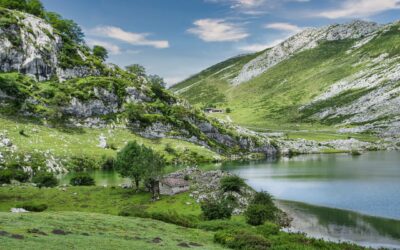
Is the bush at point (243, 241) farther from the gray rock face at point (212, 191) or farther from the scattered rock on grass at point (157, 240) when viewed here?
the gray rock face at point (212, 191)

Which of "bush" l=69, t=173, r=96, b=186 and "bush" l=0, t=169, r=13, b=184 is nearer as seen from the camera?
"bush" l=0, t=169, r=13, b=184

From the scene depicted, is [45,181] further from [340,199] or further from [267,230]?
[340,199]

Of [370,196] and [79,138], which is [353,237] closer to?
[370,196]

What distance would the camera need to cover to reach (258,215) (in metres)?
70.4

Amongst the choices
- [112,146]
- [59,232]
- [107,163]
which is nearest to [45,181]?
[107,163]

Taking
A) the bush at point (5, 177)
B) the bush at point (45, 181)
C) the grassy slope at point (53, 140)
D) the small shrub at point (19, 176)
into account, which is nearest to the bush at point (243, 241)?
the bush at point (45, 181)

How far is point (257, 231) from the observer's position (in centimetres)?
5444

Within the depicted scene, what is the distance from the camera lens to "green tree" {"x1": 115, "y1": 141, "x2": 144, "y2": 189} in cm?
9788

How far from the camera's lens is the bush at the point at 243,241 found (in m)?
44.1

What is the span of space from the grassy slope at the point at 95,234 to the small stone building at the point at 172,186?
36.3 m

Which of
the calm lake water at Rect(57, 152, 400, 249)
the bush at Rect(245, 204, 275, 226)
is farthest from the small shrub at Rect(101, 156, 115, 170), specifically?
the bush at Rect(245, 204, 275, 226)

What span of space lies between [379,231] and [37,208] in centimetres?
5936

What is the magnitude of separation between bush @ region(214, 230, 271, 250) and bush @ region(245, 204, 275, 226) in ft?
73.2

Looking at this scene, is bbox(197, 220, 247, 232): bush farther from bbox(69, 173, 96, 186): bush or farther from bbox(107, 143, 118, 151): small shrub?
bbox(107, 143, 118, 151): small shrub
